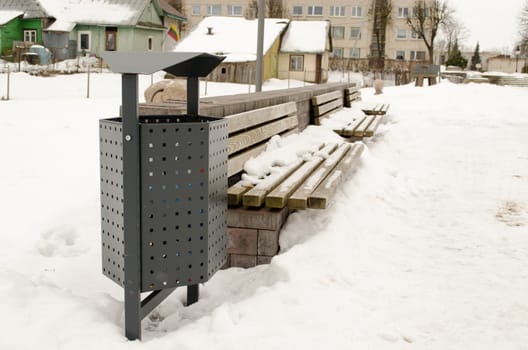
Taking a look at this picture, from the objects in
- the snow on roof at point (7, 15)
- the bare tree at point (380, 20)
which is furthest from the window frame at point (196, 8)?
the snow on roof at point (7, 15)

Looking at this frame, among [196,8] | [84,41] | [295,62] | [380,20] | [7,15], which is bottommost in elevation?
[295,62]

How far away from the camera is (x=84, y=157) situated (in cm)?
899

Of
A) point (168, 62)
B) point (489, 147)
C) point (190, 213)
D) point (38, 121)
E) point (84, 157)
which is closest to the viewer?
point (168, 62)

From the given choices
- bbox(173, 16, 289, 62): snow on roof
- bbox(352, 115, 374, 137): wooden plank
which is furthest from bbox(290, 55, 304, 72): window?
bbox(352, 115, 374, 137): wooden plank

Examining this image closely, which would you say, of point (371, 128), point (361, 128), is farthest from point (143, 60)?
point (371, 128)

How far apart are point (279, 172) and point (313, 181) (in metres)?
0.46

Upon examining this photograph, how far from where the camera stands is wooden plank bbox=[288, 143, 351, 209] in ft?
15.6

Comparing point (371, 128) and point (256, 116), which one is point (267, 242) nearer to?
point (256, 116)

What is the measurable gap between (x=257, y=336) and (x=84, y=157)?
20.1 ft

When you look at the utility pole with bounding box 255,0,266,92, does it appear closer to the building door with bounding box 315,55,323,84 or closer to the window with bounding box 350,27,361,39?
the building door with bounding box 315,55,323,84

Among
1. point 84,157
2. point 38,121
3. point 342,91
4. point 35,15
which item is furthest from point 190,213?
point 35,15

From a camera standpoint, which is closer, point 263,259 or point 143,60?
point 143,60

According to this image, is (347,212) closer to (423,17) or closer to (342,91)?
(342,91)

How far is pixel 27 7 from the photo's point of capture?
4597 centimetres
